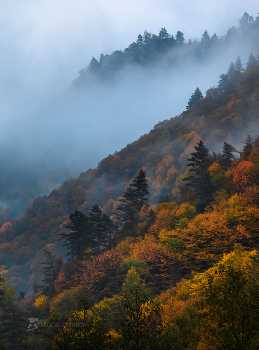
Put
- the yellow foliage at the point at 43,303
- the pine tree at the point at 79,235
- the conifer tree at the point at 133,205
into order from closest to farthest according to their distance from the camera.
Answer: the yellow foliage at the point at 43,303 → the pine tree at the point at 79,235 → the conifer tree at the point at 133,205

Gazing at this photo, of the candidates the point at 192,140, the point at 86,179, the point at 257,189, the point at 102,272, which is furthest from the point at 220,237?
the point at 86,179

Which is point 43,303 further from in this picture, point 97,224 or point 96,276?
point 97,224

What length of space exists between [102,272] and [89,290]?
14.1ft

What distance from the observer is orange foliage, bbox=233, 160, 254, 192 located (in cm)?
4991

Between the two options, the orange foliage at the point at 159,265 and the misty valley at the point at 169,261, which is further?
the orange foliage at the point at 159,265

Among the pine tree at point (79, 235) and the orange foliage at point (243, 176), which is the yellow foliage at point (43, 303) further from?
the orange foliage at point (243, 176)

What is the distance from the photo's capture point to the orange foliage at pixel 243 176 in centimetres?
4991

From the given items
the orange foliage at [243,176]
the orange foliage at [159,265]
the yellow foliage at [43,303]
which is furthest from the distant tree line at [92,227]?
the orange foliage at [243,176]

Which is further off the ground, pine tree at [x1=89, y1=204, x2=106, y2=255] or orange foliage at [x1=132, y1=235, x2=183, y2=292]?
pine tree at [x1=89, y1=204, x2=106, y2=255]

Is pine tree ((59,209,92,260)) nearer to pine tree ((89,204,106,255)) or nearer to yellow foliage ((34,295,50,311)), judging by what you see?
pine tree ((89,204,106,255))

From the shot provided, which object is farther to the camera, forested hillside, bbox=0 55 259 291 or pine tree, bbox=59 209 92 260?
forested hillside, bbox=0 55 259 291

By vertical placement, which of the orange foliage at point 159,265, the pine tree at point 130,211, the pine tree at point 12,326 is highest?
the pine tree at point 130,211

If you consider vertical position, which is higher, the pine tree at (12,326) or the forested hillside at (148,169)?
the forested hillside at (148,169)

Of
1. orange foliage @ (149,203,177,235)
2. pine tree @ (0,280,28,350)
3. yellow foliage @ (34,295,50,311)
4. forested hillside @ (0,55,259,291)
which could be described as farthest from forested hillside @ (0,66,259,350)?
forested hillside @ (0,55,259,291)
